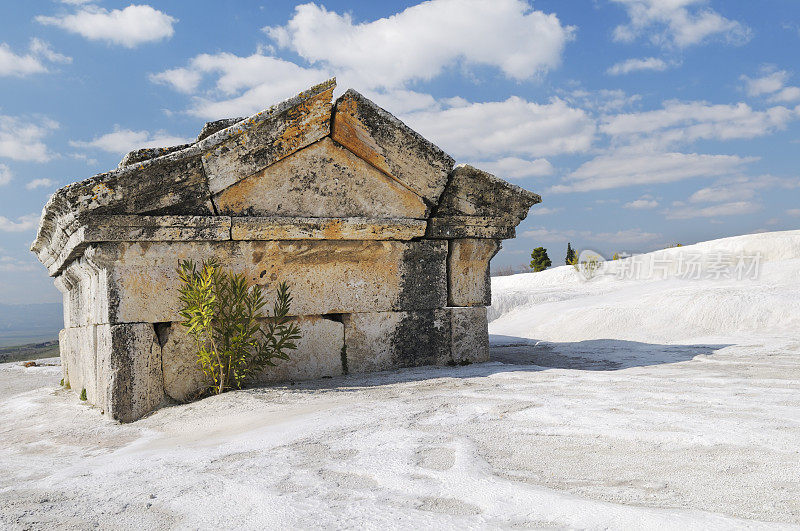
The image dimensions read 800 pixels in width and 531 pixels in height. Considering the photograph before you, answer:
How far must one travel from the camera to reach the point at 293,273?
5.16 metres

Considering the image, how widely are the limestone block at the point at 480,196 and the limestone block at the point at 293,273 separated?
40 cm

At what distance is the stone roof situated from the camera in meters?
4.64

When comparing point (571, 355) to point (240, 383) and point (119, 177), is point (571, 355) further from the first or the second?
point (119, 177)

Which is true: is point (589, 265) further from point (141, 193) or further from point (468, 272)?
point (141, 193)

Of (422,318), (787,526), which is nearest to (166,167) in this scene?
(422,318)

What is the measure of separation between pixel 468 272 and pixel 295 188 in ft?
6.05

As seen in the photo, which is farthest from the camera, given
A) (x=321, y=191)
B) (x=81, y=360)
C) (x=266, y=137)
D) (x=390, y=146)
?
(x=81, y=360)

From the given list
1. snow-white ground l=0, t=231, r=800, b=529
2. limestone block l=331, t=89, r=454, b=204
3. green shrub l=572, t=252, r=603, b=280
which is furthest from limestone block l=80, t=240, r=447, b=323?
green shrub l=572, t=252, r=603, b=280

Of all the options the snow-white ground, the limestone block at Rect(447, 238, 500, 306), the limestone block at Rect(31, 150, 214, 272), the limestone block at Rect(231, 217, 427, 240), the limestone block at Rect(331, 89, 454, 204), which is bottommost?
the snow-white ground

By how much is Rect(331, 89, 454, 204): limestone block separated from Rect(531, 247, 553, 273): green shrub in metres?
19.8

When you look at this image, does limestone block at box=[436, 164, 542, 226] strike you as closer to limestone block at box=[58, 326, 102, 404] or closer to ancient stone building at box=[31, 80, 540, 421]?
ancient stone building at box=[31, 80, 540, 421]

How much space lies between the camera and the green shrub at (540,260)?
81.0ft

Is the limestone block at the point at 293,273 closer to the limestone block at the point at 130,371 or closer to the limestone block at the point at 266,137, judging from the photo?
the limestone block at the point at 130,371

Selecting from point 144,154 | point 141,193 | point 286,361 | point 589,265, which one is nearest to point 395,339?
point 286,361
